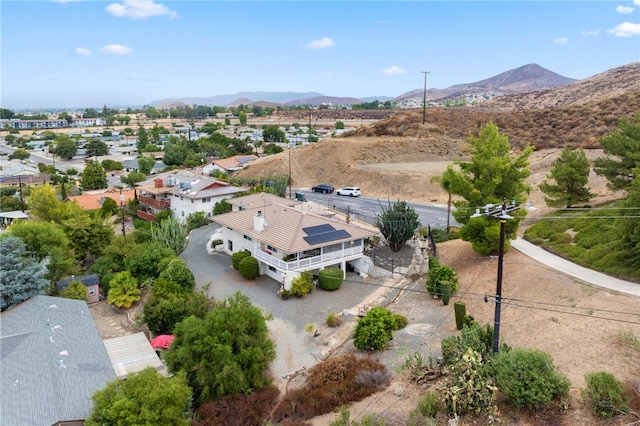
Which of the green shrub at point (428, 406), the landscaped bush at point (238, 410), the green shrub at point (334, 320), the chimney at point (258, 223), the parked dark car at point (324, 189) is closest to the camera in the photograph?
the green shrub at point (428, 406)

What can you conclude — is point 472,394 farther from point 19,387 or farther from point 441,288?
point 19,387

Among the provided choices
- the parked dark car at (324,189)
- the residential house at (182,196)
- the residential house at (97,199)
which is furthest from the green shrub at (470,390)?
the residential house at (97,199)

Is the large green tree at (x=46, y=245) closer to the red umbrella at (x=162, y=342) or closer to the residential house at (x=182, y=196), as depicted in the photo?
the red umbrella at (x=162, y=342)

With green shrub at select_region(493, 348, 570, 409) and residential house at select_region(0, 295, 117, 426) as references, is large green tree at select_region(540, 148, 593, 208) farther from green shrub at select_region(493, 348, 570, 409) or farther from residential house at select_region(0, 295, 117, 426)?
residential house at select_region(0, 295, 117, 426)

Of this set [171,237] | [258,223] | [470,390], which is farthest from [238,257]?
[470,390]

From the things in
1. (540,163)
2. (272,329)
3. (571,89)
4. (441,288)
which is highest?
(571,89)

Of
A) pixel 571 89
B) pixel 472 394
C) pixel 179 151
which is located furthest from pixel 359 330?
pixel 571 89
